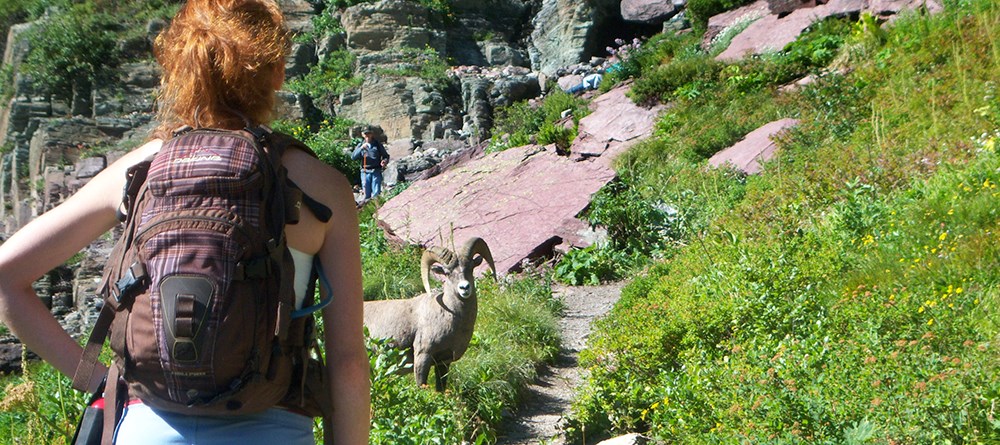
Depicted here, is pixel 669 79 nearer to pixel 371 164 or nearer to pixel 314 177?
pixel 371 164

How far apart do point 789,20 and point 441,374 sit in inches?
505

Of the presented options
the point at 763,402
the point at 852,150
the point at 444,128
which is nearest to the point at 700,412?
the point at 763,402

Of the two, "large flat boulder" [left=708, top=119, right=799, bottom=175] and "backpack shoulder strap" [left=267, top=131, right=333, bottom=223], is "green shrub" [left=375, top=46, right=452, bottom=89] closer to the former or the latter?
"large flat boulder" [left=708, top=119, right=799, bottom=175]

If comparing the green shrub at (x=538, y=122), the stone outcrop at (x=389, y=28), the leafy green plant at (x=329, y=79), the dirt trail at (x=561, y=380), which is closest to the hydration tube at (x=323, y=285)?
the dirt trail at (x=561, y=380)

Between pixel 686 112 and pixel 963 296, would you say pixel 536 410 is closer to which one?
pixel 963 296

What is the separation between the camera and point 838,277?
6.57 m

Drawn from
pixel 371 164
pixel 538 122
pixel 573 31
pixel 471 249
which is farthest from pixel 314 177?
pixel 573 31

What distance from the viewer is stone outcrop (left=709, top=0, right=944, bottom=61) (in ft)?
51.1

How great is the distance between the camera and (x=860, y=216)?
24.9 feet

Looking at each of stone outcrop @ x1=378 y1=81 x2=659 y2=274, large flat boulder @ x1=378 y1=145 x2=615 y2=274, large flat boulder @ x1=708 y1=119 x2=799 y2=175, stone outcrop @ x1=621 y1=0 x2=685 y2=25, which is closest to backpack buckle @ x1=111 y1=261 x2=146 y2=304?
large flat boulder @ x1=708 y1=119 x2=799 y2=175

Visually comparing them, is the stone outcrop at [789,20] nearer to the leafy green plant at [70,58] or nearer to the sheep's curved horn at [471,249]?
the sheep's curved horn at [471,249]

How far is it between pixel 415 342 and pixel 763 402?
13.3 ft

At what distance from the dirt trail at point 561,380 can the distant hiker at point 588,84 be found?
10.8 meters

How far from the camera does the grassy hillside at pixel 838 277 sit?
4148mm
